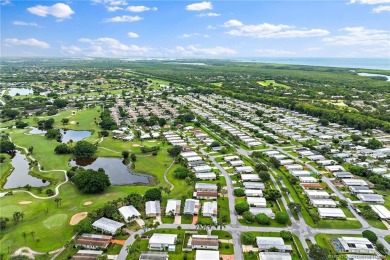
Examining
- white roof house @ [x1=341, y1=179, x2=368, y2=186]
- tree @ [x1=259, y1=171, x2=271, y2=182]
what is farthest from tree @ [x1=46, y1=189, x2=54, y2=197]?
white roof house @ [x1=341, y1=179, x2=368, y2=186]

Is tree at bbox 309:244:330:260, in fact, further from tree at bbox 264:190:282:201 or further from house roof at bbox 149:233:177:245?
house roof at bbox 149:233:177:245

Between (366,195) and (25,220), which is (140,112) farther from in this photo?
Result: (366,195)

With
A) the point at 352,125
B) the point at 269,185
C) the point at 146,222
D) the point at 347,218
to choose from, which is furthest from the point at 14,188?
the point at 352,125

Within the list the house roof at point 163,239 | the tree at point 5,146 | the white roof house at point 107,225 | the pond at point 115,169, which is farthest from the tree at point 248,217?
the tree at point 5,146

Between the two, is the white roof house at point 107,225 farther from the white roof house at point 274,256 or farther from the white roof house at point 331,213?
the white roof house at point 331,213

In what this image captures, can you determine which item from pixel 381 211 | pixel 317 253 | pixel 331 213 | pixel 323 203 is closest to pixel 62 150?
pixel 323 203

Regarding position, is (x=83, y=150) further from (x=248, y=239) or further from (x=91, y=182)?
(x=248, y=239)
